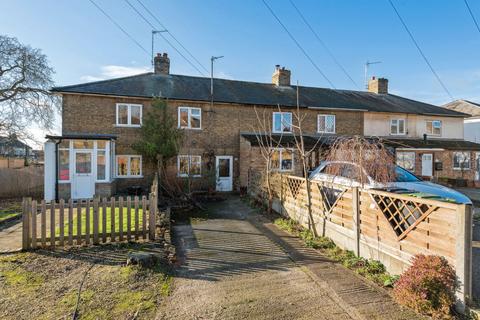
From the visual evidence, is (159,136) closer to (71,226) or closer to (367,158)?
(71,226)

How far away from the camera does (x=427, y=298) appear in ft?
12.5

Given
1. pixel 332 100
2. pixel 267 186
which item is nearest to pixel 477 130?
pixel 332 100

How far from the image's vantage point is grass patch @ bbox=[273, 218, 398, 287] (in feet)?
16.1

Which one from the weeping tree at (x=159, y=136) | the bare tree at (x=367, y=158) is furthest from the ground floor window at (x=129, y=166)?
the bare tree at (x=367, y=158)

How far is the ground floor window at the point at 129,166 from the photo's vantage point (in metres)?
16.8

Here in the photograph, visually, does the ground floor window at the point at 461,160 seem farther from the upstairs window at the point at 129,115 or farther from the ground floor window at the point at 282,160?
the upstairs window at the point at 129,115

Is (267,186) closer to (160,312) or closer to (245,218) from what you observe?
(245,218)

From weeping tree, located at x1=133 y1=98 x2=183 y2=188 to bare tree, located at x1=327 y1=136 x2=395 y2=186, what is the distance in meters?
9.92

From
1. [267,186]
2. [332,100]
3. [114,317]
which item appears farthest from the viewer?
[332,100]

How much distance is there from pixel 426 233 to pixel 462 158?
23.9m

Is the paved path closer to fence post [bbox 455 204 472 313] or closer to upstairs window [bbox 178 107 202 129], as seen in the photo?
fence post [bbox 455 204 472 313]

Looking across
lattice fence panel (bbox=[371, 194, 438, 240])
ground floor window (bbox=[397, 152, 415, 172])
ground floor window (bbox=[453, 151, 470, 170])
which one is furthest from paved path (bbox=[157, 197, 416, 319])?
ground floor window (bbox=[453, 151, 470, 170])

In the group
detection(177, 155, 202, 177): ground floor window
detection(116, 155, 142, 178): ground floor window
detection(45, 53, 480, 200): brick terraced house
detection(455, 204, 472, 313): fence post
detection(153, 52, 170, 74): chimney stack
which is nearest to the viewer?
detection(455, 204, 472, 313): fence post

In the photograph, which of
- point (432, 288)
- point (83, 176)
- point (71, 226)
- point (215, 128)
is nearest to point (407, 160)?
point (215, 128)
